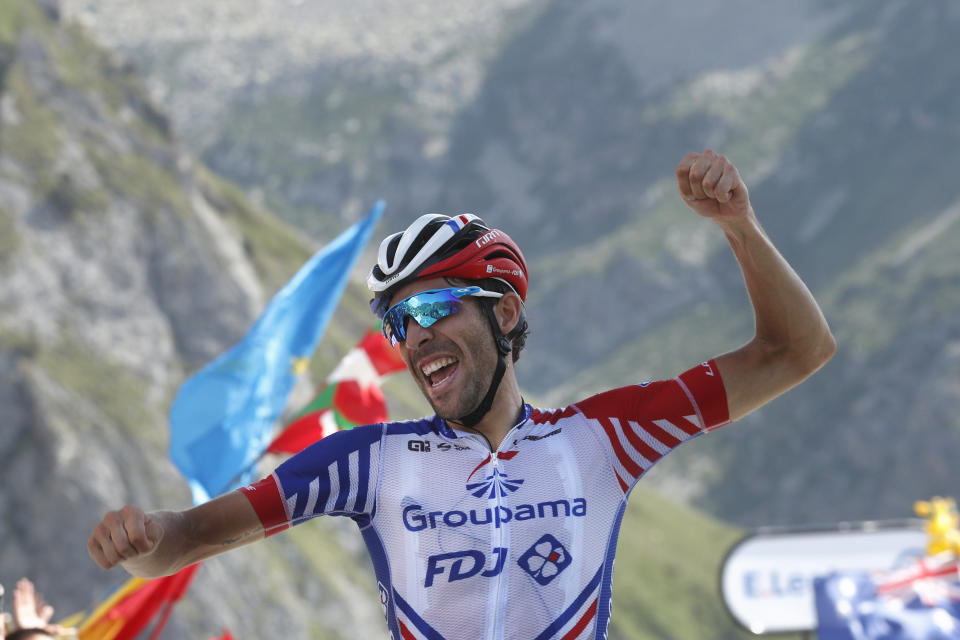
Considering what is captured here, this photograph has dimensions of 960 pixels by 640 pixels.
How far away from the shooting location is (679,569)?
137 meters

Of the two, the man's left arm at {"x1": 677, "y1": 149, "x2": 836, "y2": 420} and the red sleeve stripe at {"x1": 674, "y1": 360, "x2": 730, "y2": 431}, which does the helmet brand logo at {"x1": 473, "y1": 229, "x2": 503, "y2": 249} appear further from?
the red sleeve stripe at {"x1": 674, "y1": 360, "x2": 730, "y2": 431}

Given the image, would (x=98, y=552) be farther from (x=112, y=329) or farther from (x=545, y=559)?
(x=112, y=329)

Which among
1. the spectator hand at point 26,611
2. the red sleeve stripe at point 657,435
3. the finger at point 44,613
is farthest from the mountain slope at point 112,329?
the red sleeve stripe at point 657,435

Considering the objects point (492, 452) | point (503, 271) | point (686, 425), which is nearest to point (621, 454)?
point (686, 425)

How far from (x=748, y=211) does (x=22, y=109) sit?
10076 centimetres

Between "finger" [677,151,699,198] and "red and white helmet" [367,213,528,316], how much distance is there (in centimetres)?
107

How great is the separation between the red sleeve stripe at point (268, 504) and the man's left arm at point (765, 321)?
235 cm

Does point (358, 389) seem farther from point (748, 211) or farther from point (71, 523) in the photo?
point (71, 523)

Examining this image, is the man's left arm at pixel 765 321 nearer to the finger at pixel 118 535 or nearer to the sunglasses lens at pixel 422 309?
the sunglasses lens at pixel 422 309

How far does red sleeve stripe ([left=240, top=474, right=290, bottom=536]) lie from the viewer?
5.71 metres

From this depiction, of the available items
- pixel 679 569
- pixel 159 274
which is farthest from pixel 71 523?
pixel 679 569

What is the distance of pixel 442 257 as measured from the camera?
6.28 m

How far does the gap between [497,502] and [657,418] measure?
3.15ft

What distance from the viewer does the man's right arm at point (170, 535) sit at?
492 centimetres
